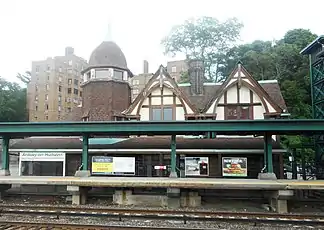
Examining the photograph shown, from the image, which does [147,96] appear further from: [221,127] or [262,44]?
[262,44]

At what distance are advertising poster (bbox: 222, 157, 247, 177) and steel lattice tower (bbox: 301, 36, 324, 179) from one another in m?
5.33

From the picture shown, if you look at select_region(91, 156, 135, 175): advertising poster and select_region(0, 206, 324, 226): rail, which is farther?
select_region(91, 156, 135, 175): advertising poster

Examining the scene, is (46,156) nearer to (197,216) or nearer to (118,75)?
(118,75)

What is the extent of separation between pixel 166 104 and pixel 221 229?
12953 millimetres

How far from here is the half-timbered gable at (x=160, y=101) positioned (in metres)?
21.2

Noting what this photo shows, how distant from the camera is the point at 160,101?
2145 centimetres

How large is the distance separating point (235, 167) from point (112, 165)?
729cm

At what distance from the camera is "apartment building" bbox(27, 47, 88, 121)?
6125 centimetres

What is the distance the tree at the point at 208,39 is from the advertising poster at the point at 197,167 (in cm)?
2841

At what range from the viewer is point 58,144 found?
2111 centimetres

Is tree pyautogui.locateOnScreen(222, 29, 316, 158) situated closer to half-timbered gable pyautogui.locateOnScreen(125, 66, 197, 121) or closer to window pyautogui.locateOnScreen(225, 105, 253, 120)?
window pyautogui.locateOnScreen(225, 105, 253, 120)

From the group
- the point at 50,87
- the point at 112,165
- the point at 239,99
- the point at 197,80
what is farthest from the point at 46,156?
the point at 50,87

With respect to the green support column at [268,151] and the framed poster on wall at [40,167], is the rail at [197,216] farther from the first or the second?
the framed poster on wall at [40,167]

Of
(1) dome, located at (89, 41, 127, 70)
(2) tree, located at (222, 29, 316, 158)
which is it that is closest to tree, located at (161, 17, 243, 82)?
(2) tree, located at (222, 29, 316, 158)
